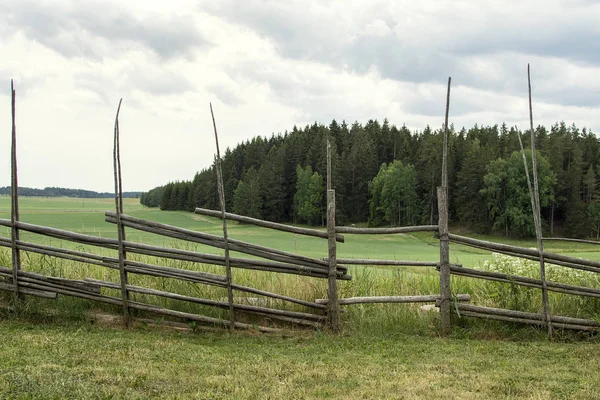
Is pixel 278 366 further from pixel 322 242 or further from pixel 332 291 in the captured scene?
pixel 322 242

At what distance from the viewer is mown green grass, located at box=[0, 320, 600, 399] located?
3158mm

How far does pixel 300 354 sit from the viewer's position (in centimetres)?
416

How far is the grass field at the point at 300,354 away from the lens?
3213mm

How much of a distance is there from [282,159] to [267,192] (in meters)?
4.84

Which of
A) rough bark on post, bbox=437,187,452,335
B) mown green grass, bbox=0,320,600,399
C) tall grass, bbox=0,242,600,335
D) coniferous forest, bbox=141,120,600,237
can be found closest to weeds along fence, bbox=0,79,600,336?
rough bark on post, bbox=437,187,452,335

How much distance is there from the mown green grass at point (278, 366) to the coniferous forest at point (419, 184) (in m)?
38.3

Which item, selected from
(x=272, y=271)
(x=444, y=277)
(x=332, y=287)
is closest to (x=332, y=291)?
(x=332, y=287)

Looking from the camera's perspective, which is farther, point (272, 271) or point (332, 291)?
point (272, 271)

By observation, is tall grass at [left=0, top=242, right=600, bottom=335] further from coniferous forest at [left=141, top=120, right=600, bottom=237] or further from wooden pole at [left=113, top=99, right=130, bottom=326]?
coniferous forest at [left=141, top=120, right=600, bottom=237]

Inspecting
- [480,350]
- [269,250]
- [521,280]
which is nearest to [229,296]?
[269,250]

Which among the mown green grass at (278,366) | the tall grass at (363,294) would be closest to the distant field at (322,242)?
the tall grass at (363,294)

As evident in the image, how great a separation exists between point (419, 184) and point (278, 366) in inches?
1774

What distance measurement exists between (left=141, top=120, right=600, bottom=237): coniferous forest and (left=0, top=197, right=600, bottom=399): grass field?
123ft

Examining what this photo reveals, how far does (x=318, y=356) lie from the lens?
408cm
